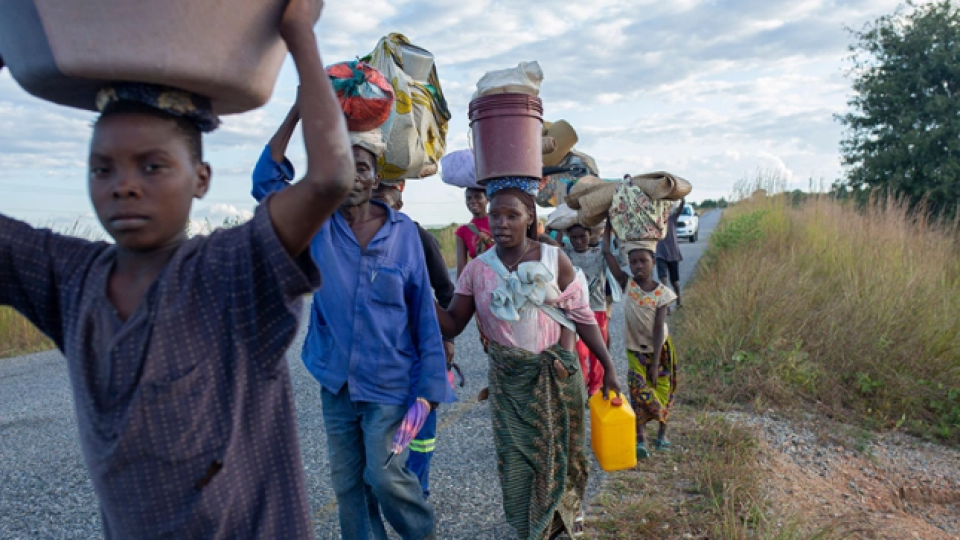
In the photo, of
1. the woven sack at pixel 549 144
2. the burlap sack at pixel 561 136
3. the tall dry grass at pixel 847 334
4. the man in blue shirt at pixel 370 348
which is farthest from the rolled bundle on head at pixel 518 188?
the tall dry grass at pixel 847 334

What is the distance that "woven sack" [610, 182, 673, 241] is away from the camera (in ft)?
17.0

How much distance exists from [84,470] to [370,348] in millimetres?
2868

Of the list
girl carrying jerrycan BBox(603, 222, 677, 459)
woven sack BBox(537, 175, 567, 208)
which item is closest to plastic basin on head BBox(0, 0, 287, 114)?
girl carrying jerrycan BBox(603, 222, 677, 459)

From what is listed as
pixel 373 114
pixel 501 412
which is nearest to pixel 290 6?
pixel 373 114

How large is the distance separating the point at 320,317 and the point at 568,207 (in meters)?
3.50

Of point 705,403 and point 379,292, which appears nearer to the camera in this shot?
point 379,292

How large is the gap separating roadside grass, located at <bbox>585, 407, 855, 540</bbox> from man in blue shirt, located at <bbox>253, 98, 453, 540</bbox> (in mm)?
1236

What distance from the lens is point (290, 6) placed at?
149 centimetres

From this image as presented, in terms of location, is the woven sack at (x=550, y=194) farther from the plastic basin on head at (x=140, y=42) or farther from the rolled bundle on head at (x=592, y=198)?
the plastic basin on head at (x=140, y=42)

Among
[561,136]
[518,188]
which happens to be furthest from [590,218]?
[518,188]

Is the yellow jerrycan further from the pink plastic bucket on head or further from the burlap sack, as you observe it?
the burlap sack

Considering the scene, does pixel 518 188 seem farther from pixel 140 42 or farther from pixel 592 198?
pixel 140 42

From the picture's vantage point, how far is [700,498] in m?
4.12

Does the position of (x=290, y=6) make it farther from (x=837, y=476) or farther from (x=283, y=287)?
(x=837, y=476)
